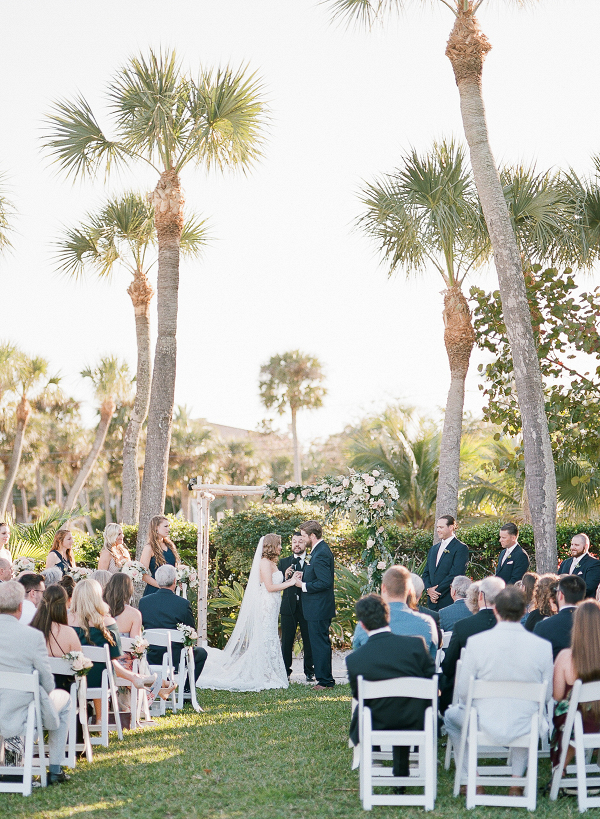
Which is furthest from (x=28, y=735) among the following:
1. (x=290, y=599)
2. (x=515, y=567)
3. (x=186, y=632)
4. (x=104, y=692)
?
(x=515, y=567)

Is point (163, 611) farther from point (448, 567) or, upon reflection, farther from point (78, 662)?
point (448, 567)

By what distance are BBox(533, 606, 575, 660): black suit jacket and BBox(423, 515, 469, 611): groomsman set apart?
12.8 ft

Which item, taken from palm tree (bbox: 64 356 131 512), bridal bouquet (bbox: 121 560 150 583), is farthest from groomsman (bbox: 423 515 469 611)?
palm tree (bbox: 64 356 131 512)

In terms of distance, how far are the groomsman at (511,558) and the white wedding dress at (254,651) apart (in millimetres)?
2712

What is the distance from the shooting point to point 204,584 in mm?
11898

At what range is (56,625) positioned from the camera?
6164 mm

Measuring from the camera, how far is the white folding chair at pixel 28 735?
17.5 ft

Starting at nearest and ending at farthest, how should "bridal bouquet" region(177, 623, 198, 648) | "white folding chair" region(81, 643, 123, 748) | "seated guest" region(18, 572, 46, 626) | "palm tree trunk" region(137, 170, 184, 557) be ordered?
"white folding chair" region(81, 643, 123, 748) → "seated guest" region(18, 572, 46, 626) → "bridal bouquet" region(177, 623, 198, 648) → "palm tree trunk" region(137, 170, 184, 557)

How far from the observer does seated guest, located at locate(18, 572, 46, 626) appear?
670 centimetres

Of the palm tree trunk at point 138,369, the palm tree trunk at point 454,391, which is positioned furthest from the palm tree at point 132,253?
the palm tree trunk at point 454,391

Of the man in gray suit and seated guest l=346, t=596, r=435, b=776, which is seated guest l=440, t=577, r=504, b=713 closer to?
seated guest l=346, t=596, r=435, b=776

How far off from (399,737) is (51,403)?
32.4m

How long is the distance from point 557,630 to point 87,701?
3.90 m

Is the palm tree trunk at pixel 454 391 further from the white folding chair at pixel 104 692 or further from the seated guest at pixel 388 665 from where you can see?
the seated guest at pixel 388 665
